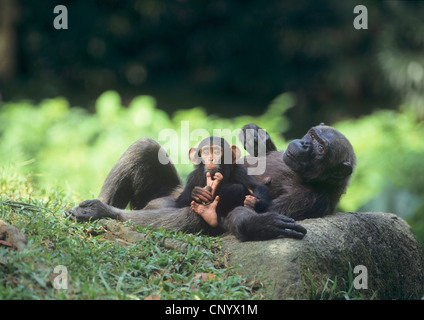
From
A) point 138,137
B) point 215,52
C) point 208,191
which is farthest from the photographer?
point 215,52

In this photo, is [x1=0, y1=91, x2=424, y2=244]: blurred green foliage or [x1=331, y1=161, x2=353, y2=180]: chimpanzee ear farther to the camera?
[x1=0, y1=91, x2=424, y2=244]: blurred green foliage

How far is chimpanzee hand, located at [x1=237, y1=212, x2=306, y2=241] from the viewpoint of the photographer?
169 inches

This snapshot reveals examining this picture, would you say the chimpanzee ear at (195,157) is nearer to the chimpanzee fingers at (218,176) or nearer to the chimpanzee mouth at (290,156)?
the chimpanzee fingers at (218,176)

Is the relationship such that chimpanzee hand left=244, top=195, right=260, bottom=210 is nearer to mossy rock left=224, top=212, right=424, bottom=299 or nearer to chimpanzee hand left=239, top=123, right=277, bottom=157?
mossy rock left=224, top=212, right=424, bottom=299

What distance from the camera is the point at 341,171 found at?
15.6 ft

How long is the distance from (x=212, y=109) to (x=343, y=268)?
11.7 metres

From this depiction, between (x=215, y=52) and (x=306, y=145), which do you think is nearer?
(x=306, y=145)

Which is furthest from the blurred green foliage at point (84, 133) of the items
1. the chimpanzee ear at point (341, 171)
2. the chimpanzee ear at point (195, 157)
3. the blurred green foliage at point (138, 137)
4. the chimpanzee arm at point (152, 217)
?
the chimpanzee ear at point (341, 171)

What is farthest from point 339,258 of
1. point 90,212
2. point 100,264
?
point 90,212

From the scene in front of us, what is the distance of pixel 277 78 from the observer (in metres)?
16.1

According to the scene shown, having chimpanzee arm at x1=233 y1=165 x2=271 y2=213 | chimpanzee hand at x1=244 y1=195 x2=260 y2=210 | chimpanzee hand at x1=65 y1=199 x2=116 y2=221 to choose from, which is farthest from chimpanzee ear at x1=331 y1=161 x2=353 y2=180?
chimpanzee hand at x1=65 y1=199 x2=116 y2=221

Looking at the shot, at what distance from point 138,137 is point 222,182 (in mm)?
5507

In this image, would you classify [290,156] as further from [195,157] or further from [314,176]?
[195,157]

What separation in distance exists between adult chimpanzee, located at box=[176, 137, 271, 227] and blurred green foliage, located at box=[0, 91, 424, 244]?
12.2 feet
